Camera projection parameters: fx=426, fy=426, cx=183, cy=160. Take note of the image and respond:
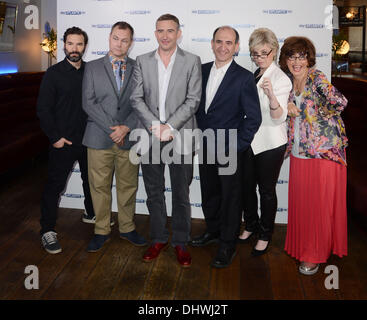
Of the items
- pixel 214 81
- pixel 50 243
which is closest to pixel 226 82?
pixel 214 81

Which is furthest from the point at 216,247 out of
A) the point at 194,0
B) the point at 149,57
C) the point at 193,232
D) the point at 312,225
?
the point at 194,0

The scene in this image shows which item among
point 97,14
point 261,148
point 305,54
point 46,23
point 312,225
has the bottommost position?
point 312,225

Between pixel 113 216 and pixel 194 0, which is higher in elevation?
pixel 194 0

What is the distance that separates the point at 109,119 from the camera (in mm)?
3189

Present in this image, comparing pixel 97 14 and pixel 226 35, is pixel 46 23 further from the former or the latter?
pixel 226 35

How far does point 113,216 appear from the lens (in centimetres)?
415

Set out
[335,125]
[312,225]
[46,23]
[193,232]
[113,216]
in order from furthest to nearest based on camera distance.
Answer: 1. [46,23]
2. [113,216]
3. [193,232]
4. [312,225]
5. [335,125]

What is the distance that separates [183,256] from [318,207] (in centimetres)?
103

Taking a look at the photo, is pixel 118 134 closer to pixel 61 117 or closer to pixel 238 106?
pixel 61 117

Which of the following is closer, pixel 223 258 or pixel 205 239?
pixel 223 258

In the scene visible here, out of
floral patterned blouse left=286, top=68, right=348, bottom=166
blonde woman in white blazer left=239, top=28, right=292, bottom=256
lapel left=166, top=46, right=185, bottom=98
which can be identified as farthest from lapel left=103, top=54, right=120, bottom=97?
floral patterned blouse left=286, top=68, right=348, bottom=166

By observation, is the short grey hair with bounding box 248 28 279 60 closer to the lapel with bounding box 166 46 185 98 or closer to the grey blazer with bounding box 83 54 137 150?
the lapel with bounding box 166 46 185 98
